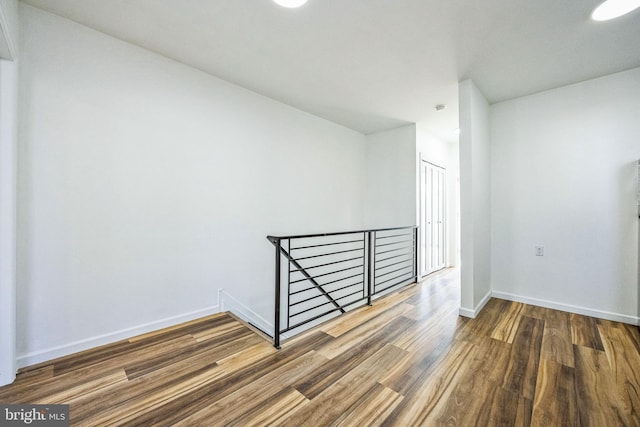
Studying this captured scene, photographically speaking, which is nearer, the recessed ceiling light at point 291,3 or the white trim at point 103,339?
the recessed ceiling light at point 291,3

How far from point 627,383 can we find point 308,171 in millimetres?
3405

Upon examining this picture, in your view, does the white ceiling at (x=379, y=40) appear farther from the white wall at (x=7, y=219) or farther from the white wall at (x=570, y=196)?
the white wall at (x=7, y=219)

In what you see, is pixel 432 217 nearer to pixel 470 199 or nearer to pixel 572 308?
pixel 470 199

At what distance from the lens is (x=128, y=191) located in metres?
2.16

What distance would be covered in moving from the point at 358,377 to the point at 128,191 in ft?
7.53

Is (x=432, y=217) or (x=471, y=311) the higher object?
(x=432, y=217)

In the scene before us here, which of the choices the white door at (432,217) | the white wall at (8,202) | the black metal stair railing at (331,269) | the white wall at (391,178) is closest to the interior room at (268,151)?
the white wall at (8,202)

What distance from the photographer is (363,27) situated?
1934 mm

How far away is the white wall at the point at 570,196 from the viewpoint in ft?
8.24

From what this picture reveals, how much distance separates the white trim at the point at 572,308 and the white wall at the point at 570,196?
0.4 inches

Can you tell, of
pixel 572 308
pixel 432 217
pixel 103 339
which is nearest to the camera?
pixel 103 339

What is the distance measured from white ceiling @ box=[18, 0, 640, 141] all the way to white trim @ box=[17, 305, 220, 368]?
2.41m

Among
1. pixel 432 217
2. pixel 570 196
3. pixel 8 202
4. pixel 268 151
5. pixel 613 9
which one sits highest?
pixel 613 9

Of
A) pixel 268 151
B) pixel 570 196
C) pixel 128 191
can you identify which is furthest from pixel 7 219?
pixel 570 196
